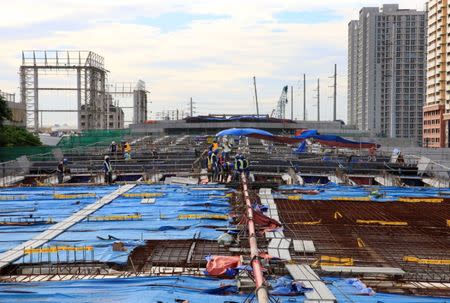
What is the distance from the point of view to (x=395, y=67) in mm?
108938

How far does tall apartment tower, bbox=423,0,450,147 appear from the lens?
80.2m

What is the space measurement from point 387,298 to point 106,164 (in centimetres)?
1720

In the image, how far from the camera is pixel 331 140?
31469 mm

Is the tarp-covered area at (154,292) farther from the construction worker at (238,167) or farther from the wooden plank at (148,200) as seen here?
the construction worker at (238,167)

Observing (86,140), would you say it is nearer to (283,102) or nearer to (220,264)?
(220,264)

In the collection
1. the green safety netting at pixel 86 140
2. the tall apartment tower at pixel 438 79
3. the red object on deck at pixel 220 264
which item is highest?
the tall apartment tower at pixel 438 79

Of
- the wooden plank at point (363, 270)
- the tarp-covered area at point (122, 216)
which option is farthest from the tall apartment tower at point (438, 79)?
the wooden plank at point (363, 270)

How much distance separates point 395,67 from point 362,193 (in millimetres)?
93092

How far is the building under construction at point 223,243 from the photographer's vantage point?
821 cm

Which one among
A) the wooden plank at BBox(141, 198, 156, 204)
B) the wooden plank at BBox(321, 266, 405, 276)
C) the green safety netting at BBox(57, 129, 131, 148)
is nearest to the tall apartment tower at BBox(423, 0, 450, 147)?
the green safety netting at BBox(57, 129, 131, 148)

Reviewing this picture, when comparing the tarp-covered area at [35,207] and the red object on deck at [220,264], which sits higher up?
the red object on deck at [220,264]

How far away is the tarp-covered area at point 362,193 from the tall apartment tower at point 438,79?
192 ft

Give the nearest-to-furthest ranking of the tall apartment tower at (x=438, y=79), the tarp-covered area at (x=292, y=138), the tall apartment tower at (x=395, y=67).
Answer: the tarp-covered area at (x=292, y=138) → the tall apartment tower at (x=438, y=79) → the tall apartment tower at (x=395, y=67)

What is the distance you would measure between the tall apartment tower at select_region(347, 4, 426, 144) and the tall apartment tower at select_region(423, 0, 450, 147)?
18.5 m
